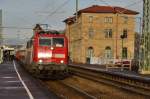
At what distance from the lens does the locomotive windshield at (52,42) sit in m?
34.1

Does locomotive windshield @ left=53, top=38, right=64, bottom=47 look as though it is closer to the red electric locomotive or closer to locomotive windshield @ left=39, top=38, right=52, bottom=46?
the red electric locomotive

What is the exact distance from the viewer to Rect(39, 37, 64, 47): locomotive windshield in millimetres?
34125

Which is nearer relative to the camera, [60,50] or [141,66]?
[60,50]

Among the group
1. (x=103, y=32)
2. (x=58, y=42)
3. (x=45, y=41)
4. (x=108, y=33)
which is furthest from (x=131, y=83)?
(x=103, y=32)

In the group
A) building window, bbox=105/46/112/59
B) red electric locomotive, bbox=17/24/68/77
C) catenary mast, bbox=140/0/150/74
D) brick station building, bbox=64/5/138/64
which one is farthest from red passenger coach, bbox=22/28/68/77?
building window, bbox=105/46/112/59

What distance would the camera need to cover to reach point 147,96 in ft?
71.1

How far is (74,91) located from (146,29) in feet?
47.8

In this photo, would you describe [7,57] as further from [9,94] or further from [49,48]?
[9,94]

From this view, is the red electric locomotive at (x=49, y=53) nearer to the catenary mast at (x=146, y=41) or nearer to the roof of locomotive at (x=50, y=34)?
the roof of locomotive at (x=50, y=34)

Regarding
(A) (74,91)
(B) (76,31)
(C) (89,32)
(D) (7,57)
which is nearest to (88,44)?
(C) (89,32)

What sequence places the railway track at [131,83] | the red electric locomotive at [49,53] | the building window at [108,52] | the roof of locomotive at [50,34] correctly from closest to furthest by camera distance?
1. the railway track at [131,83]
2. the red electric locomotive at [49,53]
3. the roof of locomotive at [50,34]
4. the building window at [108,52]

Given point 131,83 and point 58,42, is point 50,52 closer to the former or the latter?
point 58,42

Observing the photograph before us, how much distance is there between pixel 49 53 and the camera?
33875 millimetres

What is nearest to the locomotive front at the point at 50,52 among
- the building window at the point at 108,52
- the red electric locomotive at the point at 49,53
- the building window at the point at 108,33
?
the red electric locomotive at the point at 49,53
